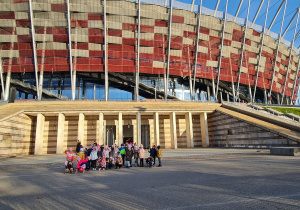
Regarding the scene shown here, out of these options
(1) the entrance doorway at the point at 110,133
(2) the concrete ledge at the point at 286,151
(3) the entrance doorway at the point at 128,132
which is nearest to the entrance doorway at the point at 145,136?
(3) the entrance doorway at the point at 128,132

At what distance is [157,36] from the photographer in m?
44.5

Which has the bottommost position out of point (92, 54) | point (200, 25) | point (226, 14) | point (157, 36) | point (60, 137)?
point (60, 137)

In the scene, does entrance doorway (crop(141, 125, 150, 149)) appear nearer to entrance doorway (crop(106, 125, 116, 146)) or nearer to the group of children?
entrance doorway (crop(106, 125, 116, 146))

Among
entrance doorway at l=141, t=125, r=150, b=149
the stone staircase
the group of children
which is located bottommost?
the group of children

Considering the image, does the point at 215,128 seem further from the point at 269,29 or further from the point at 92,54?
the point at 269,29

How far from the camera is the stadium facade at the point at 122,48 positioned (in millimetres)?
39625

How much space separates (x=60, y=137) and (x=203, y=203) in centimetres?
2632

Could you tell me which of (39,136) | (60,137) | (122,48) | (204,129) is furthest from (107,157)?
(122,48)

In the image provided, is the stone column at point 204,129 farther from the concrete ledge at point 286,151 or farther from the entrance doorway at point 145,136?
the concrete ledge at point 286,151

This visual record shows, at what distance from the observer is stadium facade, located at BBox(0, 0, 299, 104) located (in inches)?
1560

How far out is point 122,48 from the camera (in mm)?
42719

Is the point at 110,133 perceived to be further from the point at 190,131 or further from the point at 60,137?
the point at 190,131

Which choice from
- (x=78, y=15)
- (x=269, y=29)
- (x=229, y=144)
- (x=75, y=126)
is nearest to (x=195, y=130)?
(x=229, y=144)

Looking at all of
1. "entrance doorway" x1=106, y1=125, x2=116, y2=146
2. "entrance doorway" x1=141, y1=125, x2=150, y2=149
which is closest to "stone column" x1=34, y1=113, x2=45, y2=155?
"entrance doorway" x1=106, y1=125, x2=116, y2=146
